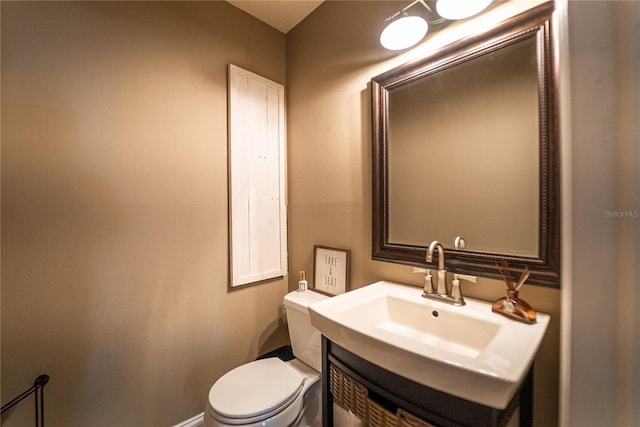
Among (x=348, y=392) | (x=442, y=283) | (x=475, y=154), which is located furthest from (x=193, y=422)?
(x=475, y=154)

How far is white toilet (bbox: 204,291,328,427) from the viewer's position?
0.96m

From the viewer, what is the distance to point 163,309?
124cm

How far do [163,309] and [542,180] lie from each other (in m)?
1.68

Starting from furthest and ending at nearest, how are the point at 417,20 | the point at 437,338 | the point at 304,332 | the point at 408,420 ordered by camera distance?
the point at 304,332 → the point at 417,20 → the point at 437,338 → the point at 408,420

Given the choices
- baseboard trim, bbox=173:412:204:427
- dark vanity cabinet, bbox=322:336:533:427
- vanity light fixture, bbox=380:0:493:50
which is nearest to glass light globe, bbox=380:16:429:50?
vanity light fixture, bbox=380:0:493:50

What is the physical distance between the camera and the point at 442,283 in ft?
3.11

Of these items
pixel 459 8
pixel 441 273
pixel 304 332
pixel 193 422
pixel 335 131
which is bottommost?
pixel 193 422

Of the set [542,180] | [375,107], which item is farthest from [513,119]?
[375,107]

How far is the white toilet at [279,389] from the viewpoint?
0.96 meters

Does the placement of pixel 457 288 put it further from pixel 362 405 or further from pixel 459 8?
pixel 459 8

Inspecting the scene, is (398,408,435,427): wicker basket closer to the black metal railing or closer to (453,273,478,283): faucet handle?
(453,273,478,283): faucet handle

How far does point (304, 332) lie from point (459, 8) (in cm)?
155

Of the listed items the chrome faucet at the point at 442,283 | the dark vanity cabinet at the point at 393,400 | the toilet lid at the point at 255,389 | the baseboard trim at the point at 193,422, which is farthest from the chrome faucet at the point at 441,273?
the baseboard trim at the point at 193,422

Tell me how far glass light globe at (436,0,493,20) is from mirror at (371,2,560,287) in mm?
88
